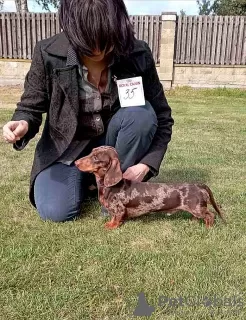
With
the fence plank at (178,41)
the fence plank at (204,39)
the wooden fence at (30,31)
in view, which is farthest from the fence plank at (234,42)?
the wooden fence at (30,31)

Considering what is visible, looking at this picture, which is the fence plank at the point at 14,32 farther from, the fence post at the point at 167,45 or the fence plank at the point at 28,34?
the fence post at the point at 167,45

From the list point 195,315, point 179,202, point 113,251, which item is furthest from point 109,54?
point 195,315

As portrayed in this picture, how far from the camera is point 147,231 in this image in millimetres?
2418

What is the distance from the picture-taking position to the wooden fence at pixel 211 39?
32.3 ft

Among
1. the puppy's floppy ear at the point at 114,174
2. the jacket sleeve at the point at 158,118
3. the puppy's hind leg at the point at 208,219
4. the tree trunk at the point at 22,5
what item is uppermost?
the tree trunk at the point at 22,5

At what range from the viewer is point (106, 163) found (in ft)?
7.70

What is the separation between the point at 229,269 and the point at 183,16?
9030 mm

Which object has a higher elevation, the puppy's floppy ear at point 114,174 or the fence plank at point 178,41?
the fence plank at point 178,41

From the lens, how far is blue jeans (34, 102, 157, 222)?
2.52 metres

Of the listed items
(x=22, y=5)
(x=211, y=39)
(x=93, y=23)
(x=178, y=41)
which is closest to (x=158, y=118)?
(x=93, y=23)

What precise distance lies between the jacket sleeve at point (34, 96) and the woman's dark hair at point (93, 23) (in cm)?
34

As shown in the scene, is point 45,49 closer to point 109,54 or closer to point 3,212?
point 109,54

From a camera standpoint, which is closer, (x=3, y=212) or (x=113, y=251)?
(x=113, y=251)

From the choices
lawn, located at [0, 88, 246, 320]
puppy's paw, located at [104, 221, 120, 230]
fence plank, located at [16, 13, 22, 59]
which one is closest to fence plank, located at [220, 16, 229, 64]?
fence plank, located at [16, 13, 22, 59]
